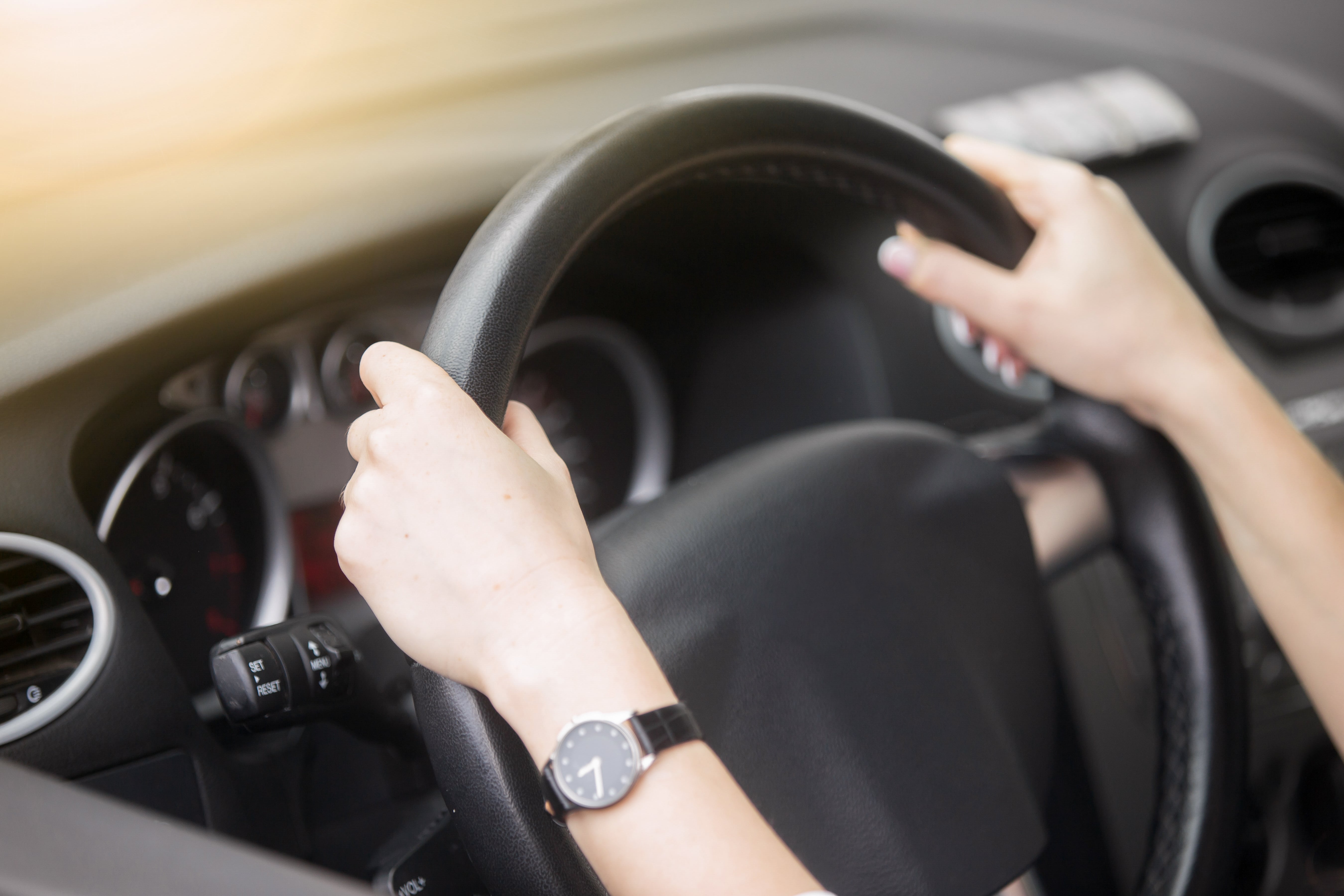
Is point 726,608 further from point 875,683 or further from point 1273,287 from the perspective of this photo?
point 1273,287

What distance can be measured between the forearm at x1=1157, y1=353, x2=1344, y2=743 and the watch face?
1.62 ft

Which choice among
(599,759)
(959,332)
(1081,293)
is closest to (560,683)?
(599,759)

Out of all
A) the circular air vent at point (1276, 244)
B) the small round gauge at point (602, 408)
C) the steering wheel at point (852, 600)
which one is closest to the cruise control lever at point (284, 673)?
the steering wheel at point (852, 600)

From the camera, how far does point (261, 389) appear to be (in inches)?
38.0

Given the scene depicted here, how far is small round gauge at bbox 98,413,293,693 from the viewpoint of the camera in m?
0.76

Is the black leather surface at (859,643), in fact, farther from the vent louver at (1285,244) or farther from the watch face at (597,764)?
the vent louver at (1285,244)

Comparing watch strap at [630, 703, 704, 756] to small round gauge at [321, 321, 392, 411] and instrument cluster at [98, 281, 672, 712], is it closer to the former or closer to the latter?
instrument cluster at [98, 281, 672, 712]

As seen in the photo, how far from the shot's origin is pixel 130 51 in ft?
2.97

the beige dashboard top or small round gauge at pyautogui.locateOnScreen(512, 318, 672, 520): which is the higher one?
the beige dashboard top

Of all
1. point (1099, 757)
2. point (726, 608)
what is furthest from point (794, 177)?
point (1099, 757)

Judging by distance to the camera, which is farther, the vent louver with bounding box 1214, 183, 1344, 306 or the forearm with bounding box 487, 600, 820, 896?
the vent louver with bounding box 1214, 183, 1344, 306

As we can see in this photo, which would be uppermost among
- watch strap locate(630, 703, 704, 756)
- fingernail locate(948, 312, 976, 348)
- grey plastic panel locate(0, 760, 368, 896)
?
grey plastic panel locate(0, 760, 368, 896)

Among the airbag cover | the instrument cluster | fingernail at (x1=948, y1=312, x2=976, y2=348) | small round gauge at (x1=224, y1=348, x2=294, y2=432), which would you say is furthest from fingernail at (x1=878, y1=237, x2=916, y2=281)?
small round gauge at (x1=224, y1=348, x2=294, y2=432)

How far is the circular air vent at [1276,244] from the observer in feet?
4.06
